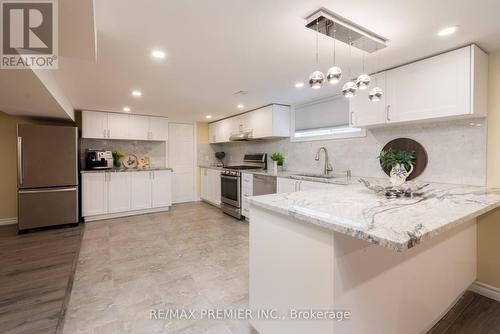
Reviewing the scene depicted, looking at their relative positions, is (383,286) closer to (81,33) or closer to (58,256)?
(81,33)

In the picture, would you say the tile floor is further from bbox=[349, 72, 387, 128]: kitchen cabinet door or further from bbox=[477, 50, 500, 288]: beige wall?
bbox=[477, 50, 500, 288]: beige wall

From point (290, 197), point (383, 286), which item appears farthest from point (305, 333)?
point (290, 197)

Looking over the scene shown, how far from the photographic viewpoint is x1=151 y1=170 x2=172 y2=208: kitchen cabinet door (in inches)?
197

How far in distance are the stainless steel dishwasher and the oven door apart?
511mm

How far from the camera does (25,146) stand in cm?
374

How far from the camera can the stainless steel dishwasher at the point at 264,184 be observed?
3.74m

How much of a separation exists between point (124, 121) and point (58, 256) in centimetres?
290

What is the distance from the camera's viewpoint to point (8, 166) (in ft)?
13.9

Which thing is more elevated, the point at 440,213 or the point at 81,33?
the point at 81,33

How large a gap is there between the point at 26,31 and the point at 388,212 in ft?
7.73

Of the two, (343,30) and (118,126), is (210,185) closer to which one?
(118,126)

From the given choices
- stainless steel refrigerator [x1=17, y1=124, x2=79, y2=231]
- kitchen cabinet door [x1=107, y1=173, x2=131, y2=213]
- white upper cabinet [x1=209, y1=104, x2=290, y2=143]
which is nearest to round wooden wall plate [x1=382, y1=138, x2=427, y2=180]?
white upper cabinet [x1=209, y1=104, x2=290, y2=143]

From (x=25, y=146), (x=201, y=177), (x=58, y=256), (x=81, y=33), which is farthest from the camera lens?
(x=201, y=177)

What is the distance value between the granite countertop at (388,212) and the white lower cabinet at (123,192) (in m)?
4.03
